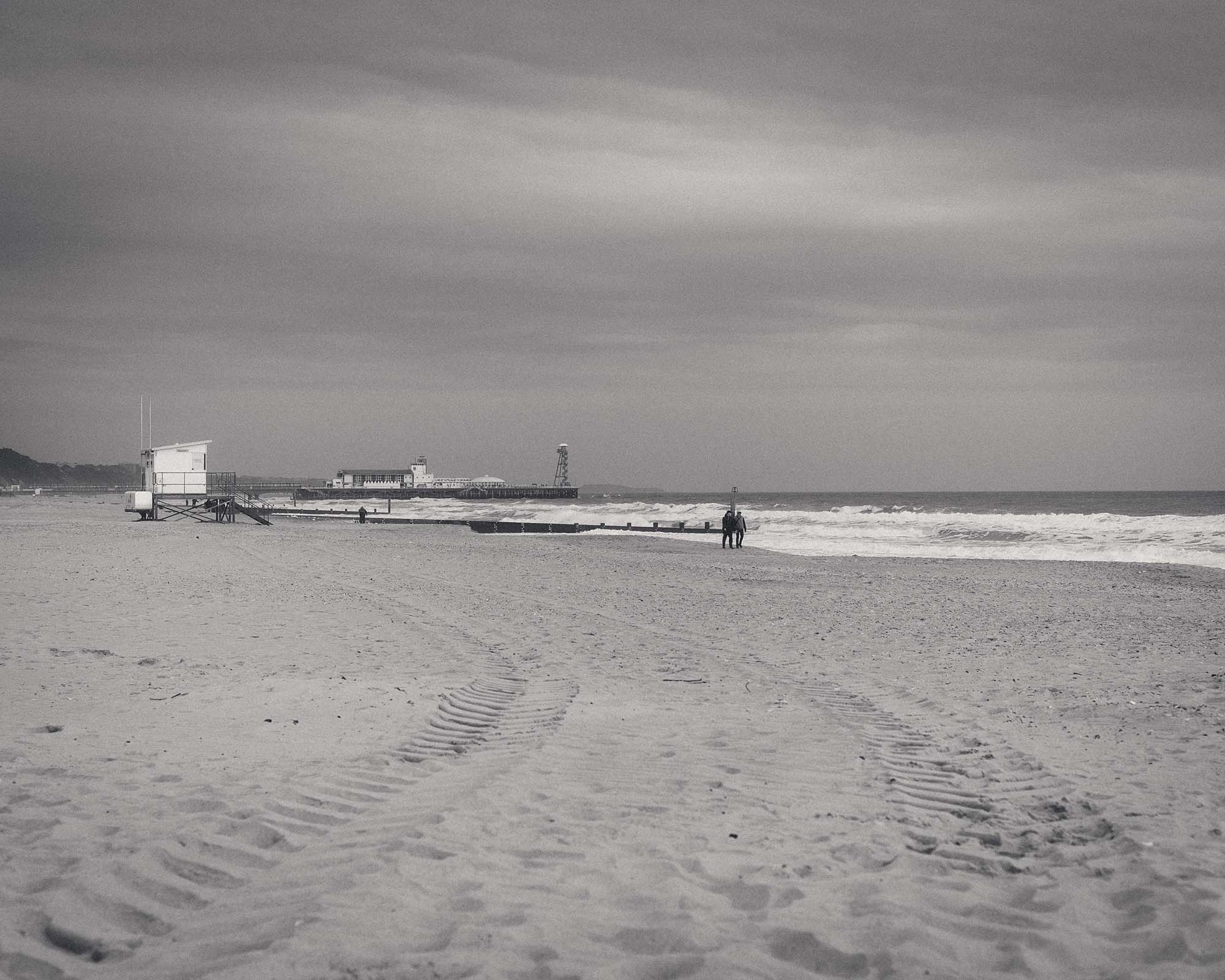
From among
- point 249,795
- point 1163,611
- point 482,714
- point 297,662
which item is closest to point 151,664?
point 297,662

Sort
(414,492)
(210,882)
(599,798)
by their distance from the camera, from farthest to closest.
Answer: (414,492)
(599,798)
(210,882)

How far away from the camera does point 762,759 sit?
19.3 ft

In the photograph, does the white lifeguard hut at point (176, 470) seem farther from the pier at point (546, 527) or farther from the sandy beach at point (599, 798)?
the sandy beach at point (599, 798)

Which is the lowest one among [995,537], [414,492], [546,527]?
[995,537]

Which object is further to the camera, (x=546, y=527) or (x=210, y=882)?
(x=546, y=527)

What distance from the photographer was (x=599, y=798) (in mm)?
5090

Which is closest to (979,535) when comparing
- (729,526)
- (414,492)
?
(729,526)

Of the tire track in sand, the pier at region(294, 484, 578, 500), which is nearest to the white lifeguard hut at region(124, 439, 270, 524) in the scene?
the tire track in sand

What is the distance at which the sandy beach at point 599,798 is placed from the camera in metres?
3.48

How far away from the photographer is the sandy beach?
3477mm

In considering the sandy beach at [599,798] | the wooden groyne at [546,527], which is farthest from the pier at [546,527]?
the sandy beach at [599,798]

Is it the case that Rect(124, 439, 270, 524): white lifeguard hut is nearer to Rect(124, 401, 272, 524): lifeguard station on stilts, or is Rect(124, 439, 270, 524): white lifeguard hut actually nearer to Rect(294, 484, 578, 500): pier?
Rect(124, 401, 272, 524): lifeguard station on stilts

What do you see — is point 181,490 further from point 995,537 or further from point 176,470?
point 995,537

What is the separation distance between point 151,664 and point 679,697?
465 centimetres
